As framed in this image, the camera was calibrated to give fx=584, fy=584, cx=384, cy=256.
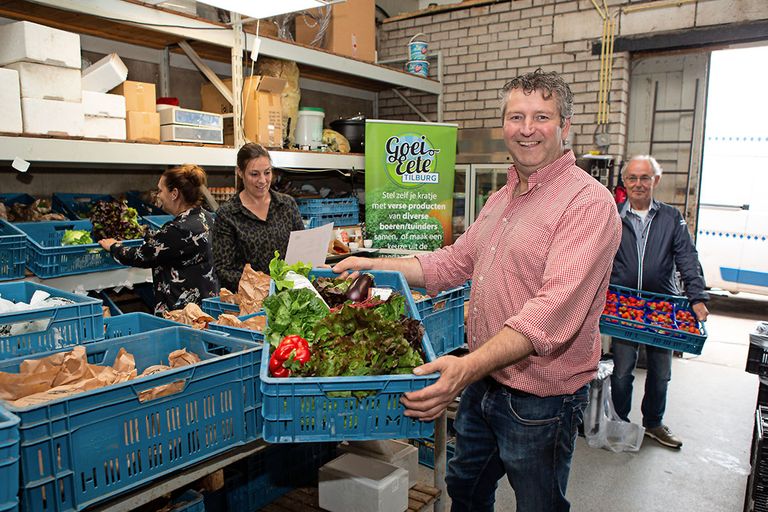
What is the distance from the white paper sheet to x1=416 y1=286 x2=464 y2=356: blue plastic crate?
494 millimetres

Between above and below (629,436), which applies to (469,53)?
above

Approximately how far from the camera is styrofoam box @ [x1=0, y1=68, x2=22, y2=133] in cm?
278

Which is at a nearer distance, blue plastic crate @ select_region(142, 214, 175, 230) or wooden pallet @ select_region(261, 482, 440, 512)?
wooden pallet @ select_region(261, 482, 440, 512)

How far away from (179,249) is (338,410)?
1.85m

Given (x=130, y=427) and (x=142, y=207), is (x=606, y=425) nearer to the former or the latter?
(x=130, y=427)

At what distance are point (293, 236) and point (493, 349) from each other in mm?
1100

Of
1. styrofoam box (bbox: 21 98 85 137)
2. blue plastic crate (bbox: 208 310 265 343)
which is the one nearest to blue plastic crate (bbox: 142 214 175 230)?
styrofoam box (bbox: 21 98 85 137)

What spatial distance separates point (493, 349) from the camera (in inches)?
58.6

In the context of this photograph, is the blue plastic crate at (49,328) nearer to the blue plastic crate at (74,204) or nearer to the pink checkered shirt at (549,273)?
the pink checkered shirt at (549,273)

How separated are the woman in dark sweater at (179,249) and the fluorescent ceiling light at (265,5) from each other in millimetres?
889

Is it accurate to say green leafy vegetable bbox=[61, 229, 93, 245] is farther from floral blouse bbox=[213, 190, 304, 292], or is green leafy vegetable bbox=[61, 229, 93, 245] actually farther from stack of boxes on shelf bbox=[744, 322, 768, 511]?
stack of boxes on shelf bbox=[744, 322, 768, 511]

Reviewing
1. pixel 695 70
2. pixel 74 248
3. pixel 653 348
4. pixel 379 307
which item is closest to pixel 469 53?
pixel 695 70

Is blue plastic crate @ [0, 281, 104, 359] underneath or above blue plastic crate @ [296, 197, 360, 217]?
underneath

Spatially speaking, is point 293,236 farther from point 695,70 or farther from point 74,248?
point 695,70
